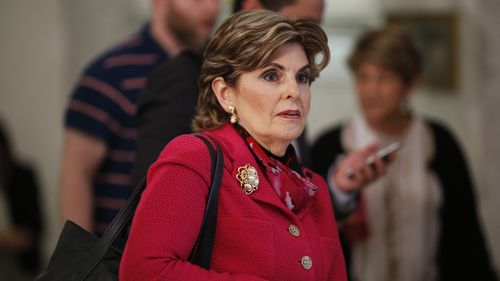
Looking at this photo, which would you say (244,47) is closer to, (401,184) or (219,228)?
(219,228)

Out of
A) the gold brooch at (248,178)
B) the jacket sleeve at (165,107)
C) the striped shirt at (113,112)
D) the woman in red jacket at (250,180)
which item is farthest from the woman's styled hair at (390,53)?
the gold brooch at (248,178)

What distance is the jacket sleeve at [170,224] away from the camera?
204 centimetres

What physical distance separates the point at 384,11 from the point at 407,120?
3.83ft

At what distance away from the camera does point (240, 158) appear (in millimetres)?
2242

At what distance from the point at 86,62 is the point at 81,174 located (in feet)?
8.10

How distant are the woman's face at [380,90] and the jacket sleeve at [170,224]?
99.6 inches

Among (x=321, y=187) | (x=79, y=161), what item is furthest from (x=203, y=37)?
(x=321, y=187)

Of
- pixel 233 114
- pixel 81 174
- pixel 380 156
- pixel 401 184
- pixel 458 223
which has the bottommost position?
pixel 458 223

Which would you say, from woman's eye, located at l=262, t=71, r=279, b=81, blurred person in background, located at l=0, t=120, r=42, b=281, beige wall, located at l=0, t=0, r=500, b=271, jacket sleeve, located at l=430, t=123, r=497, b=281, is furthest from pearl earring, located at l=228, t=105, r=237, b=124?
blurred person in background, located at l=0, t=120, r=42, b=281

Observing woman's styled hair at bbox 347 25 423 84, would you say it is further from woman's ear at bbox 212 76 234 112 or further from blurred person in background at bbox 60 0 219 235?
woman's ear at bbox 212 76 234 112

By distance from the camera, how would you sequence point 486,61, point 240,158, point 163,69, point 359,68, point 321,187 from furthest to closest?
point 486,61, point 359,68, point 163,69, point 321,187, point 240,158

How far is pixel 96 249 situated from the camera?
7.34 ft

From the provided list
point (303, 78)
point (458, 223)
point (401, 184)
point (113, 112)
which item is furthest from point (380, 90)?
point (303, 78)

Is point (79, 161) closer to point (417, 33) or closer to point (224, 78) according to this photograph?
point (224, 78)
